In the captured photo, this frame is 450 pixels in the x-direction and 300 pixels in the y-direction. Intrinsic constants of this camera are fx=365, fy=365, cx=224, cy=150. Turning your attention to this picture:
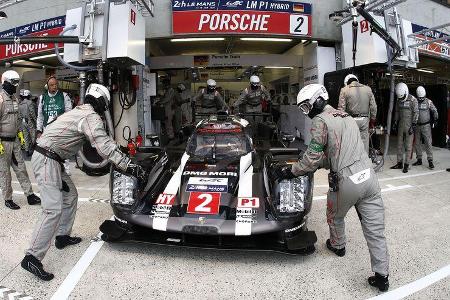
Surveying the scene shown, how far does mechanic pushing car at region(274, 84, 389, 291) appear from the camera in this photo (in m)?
2.54

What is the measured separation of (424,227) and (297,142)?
6279 millimetres

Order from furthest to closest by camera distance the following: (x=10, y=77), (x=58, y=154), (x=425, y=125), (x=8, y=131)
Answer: (x=425, y=125) < (x=8, y=131) < (x=10, y=77) < (x=58, y=154)

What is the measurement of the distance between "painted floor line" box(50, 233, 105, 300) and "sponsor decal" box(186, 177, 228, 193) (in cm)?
96

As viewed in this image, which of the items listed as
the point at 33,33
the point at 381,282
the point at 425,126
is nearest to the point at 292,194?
the point at 381,282

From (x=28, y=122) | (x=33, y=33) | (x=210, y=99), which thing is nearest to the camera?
(x=210, y=99)

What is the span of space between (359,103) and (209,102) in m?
2.75

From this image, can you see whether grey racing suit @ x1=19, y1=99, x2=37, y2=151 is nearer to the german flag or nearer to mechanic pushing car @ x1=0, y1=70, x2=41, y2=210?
mechanic pushing car @ x1=0, y1=70, x2=41, y2=210

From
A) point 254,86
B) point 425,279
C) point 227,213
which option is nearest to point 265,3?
point 254,86

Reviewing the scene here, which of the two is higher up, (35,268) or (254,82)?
(254,82)

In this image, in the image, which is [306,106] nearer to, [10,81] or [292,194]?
[292,194]

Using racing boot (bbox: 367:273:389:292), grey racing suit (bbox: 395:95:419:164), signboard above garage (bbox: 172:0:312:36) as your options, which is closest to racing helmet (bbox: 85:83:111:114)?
racing boot (bbox: 367:273:389:292)

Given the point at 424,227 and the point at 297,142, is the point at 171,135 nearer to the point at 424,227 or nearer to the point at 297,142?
the point at 297,142

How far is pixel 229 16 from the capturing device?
24.6ft

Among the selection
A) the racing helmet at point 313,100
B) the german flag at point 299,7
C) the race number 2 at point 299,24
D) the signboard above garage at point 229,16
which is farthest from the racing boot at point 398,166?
the racing helmet at point 313,100
